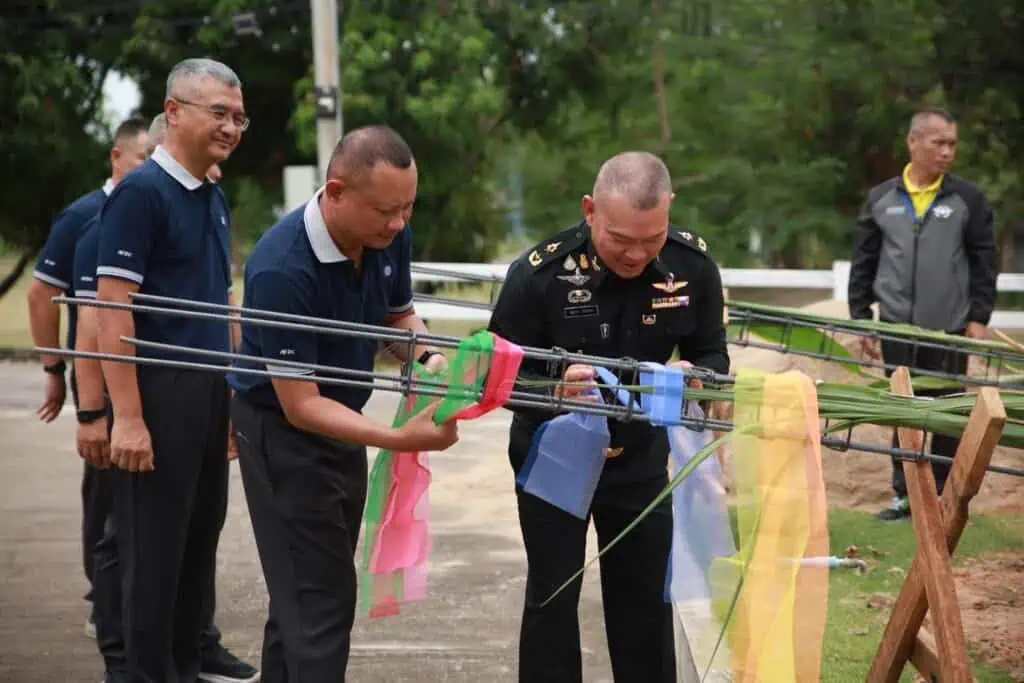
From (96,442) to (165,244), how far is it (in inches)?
29.5

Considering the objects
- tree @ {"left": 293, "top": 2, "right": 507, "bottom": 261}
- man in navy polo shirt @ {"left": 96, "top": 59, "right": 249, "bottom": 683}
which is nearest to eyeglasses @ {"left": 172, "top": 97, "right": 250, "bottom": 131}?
man in navy polo shirt @ {"left": 96, "top": 59, "right": 249, "bottom": 683}

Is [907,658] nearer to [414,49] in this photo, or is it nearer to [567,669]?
[567,669]

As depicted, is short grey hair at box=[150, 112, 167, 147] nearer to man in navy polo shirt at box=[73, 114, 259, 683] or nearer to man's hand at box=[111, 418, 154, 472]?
man in navy polo shirt at box=[73, 114, 259, 683]

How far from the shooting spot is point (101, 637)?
5203 millimetres

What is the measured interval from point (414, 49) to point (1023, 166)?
7157 millimetres

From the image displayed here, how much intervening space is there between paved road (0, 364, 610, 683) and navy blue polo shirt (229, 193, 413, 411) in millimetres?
1727

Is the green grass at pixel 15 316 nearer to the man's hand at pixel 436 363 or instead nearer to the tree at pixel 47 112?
the tree at pixel 47 112

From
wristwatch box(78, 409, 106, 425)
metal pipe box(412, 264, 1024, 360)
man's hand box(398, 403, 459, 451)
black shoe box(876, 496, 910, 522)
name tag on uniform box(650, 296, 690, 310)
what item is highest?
name tag on uniform box(650, 296, 690, 310)

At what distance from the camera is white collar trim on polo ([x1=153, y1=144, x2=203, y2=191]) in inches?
186

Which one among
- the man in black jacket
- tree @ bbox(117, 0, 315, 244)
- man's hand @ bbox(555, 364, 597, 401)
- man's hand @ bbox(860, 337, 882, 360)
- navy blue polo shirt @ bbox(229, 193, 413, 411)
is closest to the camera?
man's hand @ bbox(555, 364, 597, 401)

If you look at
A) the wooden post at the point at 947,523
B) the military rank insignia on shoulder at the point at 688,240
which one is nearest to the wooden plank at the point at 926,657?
the wooden post at the point at 947,523

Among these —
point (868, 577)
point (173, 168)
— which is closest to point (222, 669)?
point (173, 168)

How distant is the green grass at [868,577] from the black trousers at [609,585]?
1.15 meters

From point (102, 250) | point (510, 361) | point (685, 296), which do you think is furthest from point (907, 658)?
point (102, 250)
